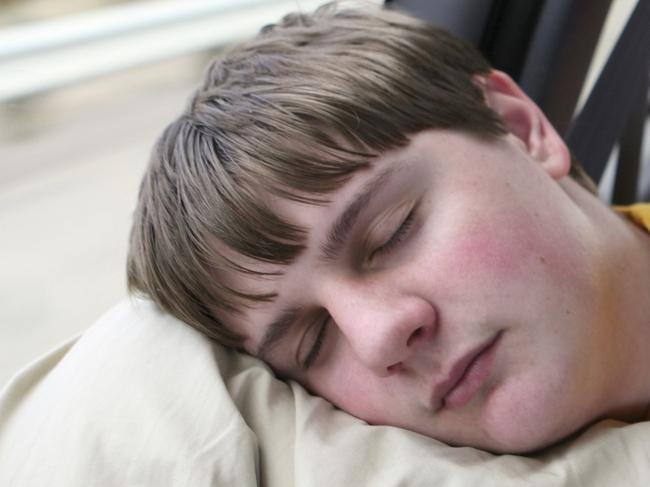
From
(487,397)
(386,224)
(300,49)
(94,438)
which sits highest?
(300,49)

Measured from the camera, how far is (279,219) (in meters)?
0.69

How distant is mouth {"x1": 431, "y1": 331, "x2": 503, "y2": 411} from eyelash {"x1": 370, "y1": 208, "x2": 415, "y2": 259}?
0.12 metres

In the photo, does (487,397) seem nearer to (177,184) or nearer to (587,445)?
(587,445)

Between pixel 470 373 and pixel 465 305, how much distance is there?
0.20 ft

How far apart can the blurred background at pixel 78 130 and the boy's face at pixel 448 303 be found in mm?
526

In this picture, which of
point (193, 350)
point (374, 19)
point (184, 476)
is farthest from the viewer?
point (374, 19)

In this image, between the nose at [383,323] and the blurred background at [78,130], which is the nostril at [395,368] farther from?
the blurred background at [78,130]

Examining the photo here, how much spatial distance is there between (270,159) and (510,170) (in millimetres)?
247

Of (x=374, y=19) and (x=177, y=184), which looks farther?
(x=374, y=19)

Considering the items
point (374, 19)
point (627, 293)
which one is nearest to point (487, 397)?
point (627, 293)

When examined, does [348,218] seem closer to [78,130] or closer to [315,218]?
[315,218]

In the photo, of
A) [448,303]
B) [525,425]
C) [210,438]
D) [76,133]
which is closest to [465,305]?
[448,303]

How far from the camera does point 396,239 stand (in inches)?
27.6

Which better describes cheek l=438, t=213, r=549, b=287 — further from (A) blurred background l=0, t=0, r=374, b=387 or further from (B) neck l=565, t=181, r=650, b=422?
(A) blurred background l=0, t=0, r=374, b=387
